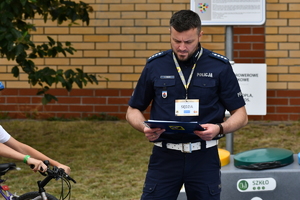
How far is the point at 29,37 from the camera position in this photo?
666 centimetres

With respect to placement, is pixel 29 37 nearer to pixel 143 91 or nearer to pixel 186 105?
pixel 143 91

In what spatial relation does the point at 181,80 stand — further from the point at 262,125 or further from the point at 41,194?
the point at 262,125

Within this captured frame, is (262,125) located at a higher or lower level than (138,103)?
lower

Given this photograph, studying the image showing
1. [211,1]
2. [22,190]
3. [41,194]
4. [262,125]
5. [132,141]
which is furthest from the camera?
[262,125]

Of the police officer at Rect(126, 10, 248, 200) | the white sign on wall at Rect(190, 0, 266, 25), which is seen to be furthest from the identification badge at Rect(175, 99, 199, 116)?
the white sign on wall at Rect(190, 0, 266, 25)

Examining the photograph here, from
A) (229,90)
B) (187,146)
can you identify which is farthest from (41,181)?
(229,90)

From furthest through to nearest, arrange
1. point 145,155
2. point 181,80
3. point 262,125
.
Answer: point 262,125
point 145,155
point 181,80

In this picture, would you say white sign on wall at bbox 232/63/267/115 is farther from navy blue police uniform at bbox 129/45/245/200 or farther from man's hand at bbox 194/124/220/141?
man's hand at bbox 194/124/220/141

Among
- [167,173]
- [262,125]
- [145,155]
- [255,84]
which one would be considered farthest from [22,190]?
[262,125]

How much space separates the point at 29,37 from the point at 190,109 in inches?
143

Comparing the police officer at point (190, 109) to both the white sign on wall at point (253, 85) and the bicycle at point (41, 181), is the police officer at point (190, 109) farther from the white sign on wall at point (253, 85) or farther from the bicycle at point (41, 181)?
the white sign on wall at point (253, 85)

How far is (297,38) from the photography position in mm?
9180

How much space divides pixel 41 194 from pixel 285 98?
598 centimetres

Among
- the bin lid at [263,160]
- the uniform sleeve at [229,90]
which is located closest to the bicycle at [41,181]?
the uniform sleeve at [229,90]
